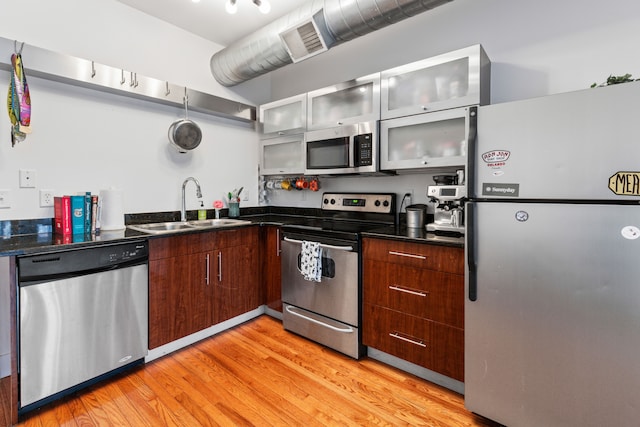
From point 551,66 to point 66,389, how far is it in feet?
11.2

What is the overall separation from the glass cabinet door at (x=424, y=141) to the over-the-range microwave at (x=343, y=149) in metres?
0.08

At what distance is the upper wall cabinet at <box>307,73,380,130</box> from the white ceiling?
69 centimetres

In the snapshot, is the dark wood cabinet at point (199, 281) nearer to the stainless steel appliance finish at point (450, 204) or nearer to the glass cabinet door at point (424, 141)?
the glass cabinet door at point (424, 141)

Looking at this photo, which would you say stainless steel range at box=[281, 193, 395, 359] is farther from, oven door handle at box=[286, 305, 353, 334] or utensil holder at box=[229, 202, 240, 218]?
utensil holder at box=[229, 202, 240, 218]

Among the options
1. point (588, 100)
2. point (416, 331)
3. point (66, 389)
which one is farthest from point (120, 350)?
point (588, 100)

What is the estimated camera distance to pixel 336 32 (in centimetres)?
214

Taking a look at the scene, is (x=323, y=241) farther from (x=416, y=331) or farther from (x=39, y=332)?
(x=39, y=332)

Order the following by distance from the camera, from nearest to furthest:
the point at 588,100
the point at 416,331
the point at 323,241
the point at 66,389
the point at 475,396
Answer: the point at 588,100 → the point at 475,396 → the point at 66,389 → the point at 416,331 → the point at 323,241

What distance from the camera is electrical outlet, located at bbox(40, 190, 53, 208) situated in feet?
6.71

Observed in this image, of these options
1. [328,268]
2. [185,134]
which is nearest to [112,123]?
[185,134]

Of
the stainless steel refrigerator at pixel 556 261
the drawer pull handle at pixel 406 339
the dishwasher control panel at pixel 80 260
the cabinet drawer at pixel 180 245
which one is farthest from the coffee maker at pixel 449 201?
the dishwasher control panel at pixel 80 260

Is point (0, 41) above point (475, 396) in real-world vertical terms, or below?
above

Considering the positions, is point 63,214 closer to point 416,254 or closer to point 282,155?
point 282,155

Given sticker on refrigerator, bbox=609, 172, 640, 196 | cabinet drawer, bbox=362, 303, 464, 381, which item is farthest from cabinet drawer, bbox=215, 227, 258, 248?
sticker on refrigerator, bbox=609, 172, 640, 196
